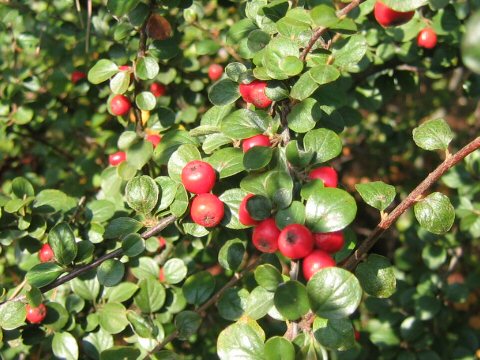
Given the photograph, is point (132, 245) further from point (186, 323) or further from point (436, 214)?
point (436, 214)

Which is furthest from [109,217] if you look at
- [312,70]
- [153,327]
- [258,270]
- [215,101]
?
[312,70]

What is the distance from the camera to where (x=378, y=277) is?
1087 mm

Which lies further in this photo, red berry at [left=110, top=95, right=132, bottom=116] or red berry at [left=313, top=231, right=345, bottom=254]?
red berry at [left=110, top=95, right=132, bottom=116]

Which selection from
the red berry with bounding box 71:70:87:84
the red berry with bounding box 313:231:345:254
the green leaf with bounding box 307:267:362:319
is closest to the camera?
the green leaf with bounding box 307:267:362:319

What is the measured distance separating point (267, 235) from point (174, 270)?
57 cm

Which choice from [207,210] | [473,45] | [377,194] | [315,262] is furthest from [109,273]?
[473,45]

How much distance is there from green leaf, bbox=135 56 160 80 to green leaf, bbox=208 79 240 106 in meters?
0.22

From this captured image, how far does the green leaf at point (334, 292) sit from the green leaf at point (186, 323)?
1.61 ft

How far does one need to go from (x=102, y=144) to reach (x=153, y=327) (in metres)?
0.90

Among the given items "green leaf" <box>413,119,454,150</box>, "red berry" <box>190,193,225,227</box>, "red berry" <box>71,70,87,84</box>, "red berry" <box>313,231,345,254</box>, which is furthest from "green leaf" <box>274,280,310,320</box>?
"red berry" <box>71,70,87,84</box>

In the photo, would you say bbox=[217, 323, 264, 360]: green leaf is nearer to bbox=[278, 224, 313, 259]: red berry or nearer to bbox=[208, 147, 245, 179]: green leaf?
bbox=[278, 224, 313, 259]: red berry

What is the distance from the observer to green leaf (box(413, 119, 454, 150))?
1.16m

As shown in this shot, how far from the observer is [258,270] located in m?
1.03

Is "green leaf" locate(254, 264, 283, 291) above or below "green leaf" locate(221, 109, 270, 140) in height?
below
